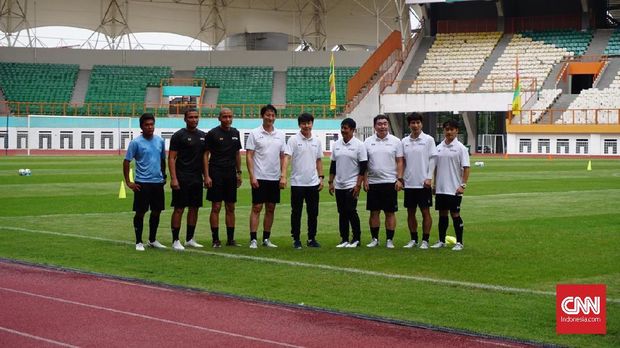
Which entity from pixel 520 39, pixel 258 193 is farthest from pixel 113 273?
pixel 520 39

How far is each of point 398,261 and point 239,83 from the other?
62.6m

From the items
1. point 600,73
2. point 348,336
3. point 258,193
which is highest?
point 600,73

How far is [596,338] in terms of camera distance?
27.0 ft

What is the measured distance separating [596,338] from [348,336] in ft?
6.94

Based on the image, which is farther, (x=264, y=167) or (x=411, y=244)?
(x=411, y=244)

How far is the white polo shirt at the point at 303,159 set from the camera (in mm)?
14539

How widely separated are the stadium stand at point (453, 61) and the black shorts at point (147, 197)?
49.9 m

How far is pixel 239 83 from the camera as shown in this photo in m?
74.8

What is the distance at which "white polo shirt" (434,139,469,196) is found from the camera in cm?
1417

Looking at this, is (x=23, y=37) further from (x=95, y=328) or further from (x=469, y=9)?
(x=95, y=328)

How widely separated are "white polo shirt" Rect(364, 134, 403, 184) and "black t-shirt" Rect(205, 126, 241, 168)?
202 centimetres

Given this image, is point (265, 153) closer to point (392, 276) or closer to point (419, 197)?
point (419, 197)

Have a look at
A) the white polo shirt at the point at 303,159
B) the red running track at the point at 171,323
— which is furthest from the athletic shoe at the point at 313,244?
the red running track at the point at 171,323

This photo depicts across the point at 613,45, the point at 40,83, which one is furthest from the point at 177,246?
the point at 40,83
